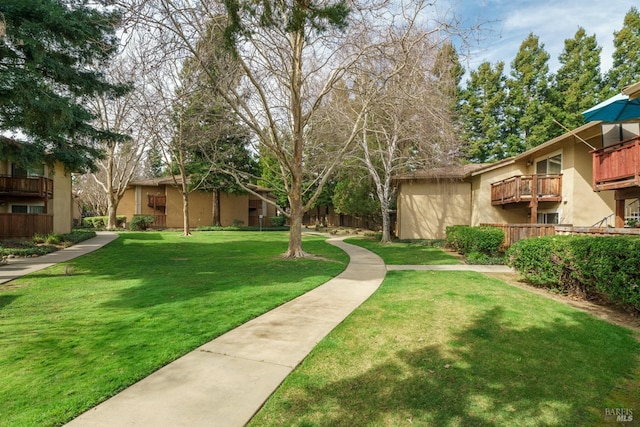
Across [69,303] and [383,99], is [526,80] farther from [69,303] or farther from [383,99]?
[69,303]

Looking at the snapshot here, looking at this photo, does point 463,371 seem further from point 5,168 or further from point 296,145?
point 5,168

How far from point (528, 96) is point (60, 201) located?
1627 inches

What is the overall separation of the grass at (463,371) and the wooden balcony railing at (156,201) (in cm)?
3451

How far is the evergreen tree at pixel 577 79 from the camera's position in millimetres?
30281

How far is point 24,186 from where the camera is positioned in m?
19.4

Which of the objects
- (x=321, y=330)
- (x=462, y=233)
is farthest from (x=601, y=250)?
(x=462, y=233)

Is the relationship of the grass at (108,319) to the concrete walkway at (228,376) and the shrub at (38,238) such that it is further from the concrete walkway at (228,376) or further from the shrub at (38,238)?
the shrub at (38,238)

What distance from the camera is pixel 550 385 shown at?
349cm

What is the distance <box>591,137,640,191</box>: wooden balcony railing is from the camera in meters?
10.3

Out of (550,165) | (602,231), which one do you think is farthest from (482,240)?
(550,165)

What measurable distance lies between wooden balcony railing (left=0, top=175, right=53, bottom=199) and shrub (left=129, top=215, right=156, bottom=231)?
39.9 feet

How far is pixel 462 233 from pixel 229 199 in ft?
93.0

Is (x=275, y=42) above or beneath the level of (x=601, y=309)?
above

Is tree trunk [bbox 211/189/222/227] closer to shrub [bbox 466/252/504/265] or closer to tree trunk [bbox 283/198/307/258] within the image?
tree trunk [bbox 283/198/307/258]
